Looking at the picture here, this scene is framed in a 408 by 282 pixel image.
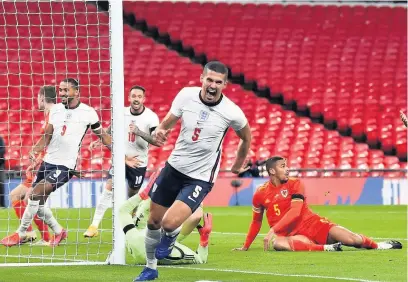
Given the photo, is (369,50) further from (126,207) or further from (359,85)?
(126,207)

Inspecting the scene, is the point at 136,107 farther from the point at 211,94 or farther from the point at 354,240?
the point at 211,94

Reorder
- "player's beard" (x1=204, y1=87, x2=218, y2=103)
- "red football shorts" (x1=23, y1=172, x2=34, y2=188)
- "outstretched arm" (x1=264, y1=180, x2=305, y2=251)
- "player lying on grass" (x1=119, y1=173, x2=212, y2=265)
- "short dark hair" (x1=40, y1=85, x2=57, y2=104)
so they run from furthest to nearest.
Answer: "red football shorts" (x1=23, y1=172, x2=34, y2=188) < "short dark hair" (x1=40, y1=85, x2=57, y2=104) < "outstretched arm" (x1=264, y1=180, x2=305, y2=251) < "player lying on grass" (x1=119, y1=173, x2=212, y2=265) < "player's beard" (x1=204, y1=87, x2=218, y2=103)

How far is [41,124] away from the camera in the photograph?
2448cm

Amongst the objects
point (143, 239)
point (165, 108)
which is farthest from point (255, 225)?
point (165, 108)

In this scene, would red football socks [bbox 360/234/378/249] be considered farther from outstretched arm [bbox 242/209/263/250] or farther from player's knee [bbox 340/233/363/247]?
outstretched arm [bbox 242/209/263/250]

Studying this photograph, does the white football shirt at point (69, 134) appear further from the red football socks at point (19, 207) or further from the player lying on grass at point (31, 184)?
the red football socks at point (19, 207)

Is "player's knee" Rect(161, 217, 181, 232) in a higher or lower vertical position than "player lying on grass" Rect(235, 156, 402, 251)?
higher

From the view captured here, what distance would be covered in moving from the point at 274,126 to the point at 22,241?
13.0 metres

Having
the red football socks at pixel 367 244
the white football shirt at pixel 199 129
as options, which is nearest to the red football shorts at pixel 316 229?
the red football socks at pixel 367 244

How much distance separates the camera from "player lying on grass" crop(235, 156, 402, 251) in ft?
37.9

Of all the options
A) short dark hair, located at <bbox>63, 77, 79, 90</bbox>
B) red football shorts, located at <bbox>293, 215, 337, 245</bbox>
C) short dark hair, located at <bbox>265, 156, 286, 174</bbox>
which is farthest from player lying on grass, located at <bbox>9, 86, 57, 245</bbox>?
red football shorts, located at <bbox>293, 215, 337, 245</bbox>

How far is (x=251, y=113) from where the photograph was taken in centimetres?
2547

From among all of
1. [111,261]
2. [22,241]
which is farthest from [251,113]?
[111,261]

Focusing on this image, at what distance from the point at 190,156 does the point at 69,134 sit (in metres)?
3.94
